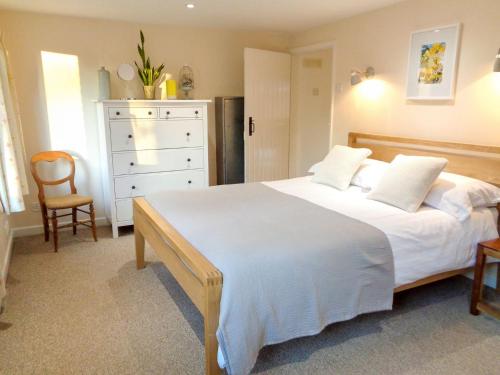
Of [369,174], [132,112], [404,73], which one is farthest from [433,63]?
[132,112]

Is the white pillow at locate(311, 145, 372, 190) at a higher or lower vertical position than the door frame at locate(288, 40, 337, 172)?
lower

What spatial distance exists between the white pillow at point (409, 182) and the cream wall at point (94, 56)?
2593 mm

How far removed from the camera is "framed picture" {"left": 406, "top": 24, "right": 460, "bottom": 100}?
311 centimetres

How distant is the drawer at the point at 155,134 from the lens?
3.90 m

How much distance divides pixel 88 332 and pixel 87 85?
2.82 m

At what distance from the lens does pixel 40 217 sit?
13.7ft

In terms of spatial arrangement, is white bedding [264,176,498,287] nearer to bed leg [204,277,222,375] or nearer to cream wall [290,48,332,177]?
bed leg [204,277,222,375]

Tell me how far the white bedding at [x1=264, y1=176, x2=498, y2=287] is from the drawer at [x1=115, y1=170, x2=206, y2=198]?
6.03ft

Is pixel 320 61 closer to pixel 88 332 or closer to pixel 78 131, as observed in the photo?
pixel 78 131

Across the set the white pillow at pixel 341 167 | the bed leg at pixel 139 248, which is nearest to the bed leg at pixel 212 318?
the bed leg at pixel 139 248

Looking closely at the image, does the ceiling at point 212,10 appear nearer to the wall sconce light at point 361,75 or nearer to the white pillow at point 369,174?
the wall sconce light at point 361,75

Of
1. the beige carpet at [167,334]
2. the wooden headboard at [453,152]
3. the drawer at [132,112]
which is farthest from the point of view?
the drawer at [132,112]

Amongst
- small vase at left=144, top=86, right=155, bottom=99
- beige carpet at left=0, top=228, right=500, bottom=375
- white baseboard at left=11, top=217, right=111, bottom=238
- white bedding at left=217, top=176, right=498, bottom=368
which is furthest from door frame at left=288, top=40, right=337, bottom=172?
white baseboard at left=11, top=217, right=111, bottom=238

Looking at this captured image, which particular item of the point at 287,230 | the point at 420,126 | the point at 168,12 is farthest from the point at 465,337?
the point at 168,12
